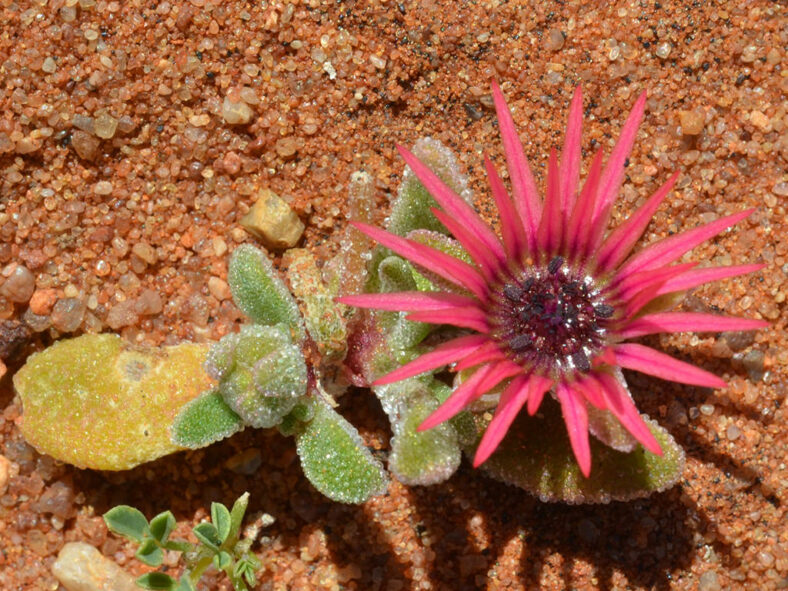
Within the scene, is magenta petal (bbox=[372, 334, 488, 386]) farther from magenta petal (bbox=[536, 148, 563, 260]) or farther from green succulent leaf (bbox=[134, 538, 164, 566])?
green succulent leaf (bbox=[134, 538, 164, 566])

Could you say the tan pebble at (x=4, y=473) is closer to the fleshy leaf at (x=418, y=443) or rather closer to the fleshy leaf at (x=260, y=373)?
the fleshy leaf at (x=260, y=373)

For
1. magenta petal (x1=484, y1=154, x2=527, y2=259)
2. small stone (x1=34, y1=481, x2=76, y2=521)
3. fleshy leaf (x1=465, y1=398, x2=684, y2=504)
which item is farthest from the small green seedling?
magenta petal (x1=484, y1=154, x2=527, y2=259)

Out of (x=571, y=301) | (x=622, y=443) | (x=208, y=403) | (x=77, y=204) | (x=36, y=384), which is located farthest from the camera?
(x=77, y=204)

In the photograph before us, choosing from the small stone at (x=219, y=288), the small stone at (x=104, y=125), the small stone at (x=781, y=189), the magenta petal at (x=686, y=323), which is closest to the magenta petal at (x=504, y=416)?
the magenta petal at (x=686, y=323)

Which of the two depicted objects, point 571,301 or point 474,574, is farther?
point 474,574

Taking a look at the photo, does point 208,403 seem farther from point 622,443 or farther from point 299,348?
point 622,443

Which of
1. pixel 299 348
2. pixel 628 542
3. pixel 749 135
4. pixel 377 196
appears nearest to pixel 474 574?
pixel 628 542

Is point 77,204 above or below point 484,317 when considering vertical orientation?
below
